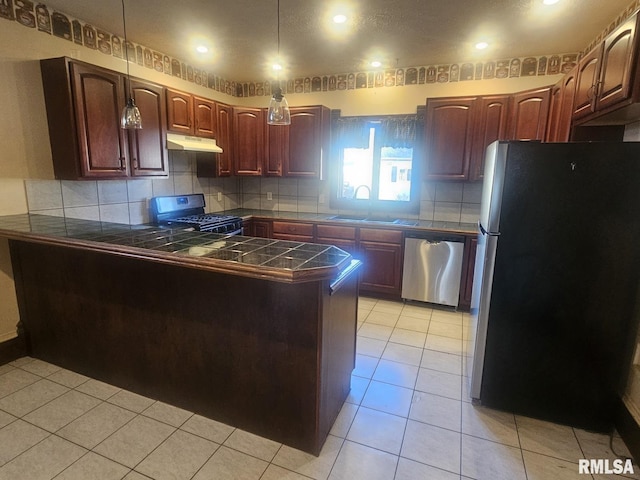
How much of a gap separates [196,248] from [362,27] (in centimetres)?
222

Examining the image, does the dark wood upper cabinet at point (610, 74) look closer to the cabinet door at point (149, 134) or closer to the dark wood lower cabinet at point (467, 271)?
the dark wood lower cabinet at point (467, 271)

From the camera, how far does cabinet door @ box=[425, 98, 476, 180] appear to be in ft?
11.5

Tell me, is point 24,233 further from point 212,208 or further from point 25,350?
point 212,208

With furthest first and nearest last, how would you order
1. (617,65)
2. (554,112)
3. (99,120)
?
(554,112) < (99,120) < (617,65)

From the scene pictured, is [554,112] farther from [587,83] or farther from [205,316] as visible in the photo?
[205,316]

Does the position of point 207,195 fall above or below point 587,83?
below

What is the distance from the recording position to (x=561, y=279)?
1.92 meters

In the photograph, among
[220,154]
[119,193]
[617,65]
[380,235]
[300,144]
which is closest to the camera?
[617,65]

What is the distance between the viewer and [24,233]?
6.87 ft

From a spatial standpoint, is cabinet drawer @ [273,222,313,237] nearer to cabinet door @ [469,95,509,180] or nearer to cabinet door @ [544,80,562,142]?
cabinet door @ [469,95,509,180]

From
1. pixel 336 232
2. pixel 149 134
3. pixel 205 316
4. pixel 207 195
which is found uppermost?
pixel 149 134

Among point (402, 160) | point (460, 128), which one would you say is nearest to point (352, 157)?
point (402, 160)

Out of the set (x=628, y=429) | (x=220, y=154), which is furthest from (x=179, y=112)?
(x=628, y=429)

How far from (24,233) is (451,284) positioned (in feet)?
11.6
